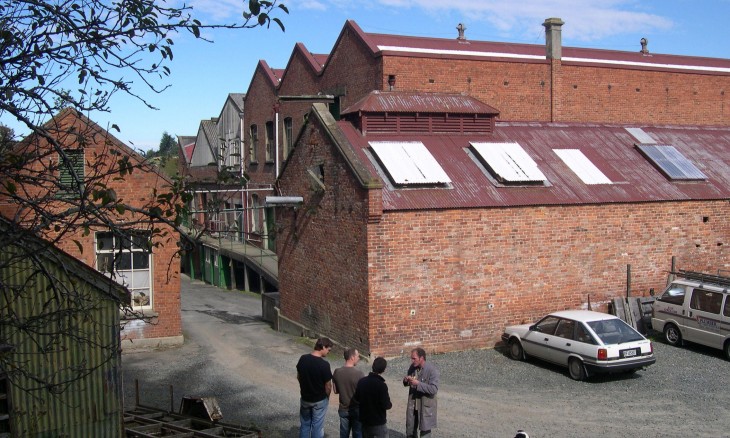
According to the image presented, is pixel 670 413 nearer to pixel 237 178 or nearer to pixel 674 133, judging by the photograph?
pixel 237 178

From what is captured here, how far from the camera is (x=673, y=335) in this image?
1753 centimetres

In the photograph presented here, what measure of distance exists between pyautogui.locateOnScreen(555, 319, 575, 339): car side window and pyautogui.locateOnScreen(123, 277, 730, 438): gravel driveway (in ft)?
2.76

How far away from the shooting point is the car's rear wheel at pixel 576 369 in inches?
583

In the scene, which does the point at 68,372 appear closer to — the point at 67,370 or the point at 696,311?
the point at 67,370

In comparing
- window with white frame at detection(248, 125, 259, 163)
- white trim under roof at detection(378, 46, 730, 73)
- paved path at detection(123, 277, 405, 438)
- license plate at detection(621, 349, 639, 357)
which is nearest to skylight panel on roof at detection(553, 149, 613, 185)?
license plate at detection(621, 349, 639, 357)

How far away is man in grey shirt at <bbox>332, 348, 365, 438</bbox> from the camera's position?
971 cm

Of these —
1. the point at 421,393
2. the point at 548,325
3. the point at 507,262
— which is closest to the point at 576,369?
the point at 548,325

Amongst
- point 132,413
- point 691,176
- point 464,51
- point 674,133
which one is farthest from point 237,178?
point 464,51

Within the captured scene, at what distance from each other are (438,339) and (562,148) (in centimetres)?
785

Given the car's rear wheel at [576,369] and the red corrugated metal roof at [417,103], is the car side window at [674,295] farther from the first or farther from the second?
the red corrugated metal roof at [417,103]

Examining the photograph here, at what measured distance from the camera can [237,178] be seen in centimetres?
721

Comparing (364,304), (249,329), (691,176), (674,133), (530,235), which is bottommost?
(249,329)

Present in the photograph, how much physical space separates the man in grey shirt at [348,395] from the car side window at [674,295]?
10.6m

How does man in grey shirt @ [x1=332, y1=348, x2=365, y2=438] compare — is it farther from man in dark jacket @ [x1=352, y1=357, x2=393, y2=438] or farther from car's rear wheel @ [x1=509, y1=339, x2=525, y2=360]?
car's rear wheel @ [x1=509, y1=339, x2=525, y2=360]
